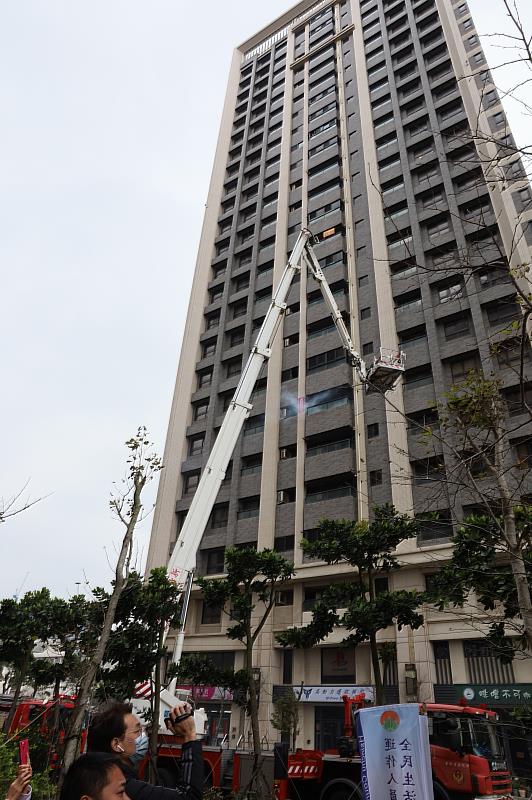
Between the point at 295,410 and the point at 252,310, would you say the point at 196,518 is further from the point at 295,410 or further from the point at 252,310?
the point at 252,310

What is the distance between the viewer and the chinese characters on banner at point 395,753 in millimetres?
6117

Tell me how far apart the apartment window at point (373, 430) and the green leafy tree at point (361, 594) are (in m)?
11.9

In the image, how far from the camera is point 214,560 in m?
31.8

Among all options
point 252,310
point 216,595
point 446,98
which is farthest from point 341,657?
point 446,98

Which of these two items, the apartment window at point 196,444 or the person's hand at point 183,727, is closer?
the person's hand at point 183,727

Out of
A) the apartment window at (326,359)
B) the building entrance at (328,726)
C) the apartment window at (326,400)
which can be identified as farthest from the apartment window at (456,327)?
the building entrance at (328,726)

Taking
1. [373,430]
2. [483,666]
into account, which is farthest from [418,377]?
[483,666]

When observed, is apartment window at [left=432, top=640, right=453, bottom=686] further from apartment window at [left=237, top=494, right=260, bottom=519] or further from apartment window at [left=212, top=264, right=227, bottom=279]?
apartment window at [left=212, top=264, right=227, bottom=279]

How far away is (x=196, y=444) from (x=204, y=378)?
5323 mm

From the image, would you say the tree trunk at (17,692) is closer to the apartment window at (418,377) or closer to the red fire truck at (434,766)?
the red fire truck at (434,766)

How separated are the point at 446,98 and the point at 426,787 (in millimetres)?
40431

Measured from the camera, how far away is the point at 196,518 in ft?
54.4

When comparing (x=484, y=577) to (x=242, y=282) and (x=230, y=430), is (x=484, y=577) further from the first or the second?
(x=242, y=282)

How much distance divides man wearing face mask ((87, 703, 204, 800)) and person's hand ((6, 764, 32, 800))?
1.62 ft
